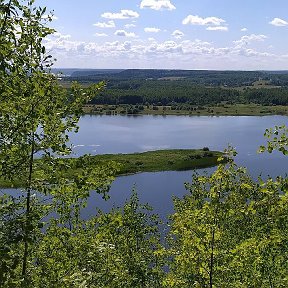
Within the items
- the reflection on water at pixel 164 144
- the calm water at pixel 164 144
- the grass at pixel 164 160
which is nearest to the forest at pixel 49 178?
the reflection on water at pixel 164 144

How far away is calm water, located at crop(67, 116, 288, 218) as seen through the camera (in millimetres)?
82938

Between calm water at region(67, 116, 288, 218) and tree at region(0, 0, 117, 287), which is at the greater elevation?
tree at region(0, 0, 117, 287)

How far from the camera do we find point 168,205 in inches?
2945

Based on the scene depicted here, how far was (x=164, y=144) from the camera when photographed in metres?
143

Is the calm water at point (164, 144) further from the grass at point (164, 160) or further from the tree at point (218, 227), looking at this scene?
the tree at point (218, 227)

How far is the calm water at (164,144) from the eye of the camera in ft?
272

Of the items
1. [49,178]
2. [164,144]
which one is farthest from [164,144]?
[49,178]

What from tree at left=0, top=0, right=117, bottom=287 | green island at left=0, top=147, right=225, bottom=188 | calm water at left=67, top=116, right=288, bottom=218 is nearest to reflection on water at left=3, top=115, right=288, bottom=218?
calm water at left=67, top=116, right=288, bottom=218

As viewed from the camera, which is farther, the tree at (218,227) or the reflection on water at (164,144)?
the reflection on water at (164,144)

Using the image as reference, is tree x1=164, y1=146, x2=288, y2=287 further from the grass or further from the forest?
the grass

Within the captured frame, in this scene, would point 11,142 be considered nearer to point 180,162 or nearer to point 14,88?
point 14,88

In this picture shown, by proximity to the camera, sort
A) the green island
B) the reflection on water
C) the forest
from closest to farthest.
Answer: the forest → the reflection on water → the green island

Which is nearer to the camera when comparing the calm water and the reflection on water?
the reflection on water

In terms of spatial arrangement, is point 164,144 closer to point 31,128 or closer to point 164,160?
point 164,160
